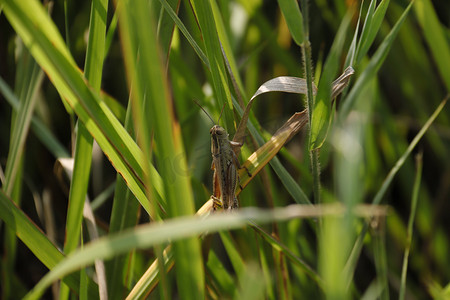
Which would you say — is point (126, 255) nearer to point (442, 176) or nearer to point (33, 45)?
point (33, 45)

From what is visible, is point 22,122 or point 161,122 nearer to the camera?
point 161,122

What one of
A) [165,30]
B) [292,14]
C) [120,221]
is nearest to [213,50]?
[165,30]

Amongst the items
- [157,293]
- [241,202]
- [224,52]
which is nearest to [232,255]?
[241,202]

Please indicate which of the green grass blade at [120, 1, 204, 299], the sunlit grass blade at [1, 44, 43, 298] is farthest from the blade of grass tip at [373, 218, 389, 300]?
the sunlit grass blade at [1, 44, 43, 298]

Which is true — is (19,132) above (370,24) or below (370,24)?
above

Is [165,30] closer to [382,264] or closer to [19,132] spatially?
[19,132]

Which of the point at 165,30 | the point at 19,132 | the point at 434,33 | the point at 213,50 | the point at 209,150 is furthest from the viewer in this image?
the point at 209,150
